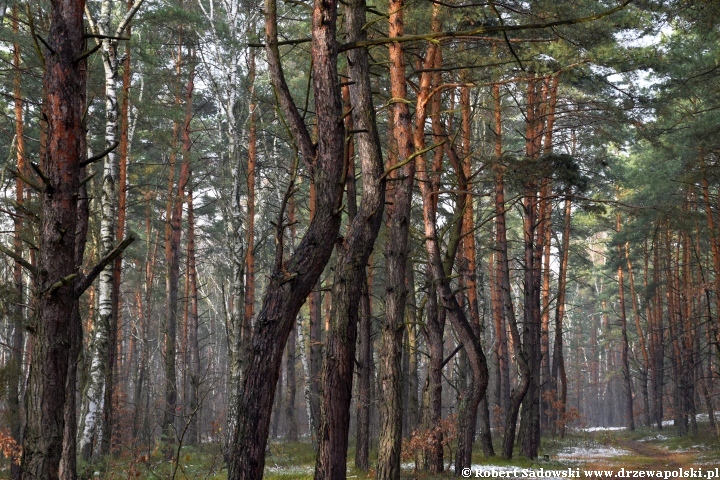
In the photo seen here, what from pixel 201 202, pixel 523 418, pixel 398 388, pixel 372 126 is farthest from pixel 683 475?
pixel 201 202

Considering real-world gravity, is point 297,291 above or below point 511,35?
below

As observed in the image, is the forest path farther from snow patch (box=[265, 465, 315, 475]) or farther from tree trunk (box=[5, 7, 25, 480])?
tree trunk (box=[5, 7, 25, 480])

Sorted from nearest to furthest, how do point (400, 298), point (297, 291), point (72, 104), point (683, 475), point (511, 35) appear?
point (72, 104), point (297, 291), point (400, 298), point (511, 35), point (683, 475)

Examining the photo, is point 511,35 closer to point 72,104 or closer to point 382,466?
point 382,466

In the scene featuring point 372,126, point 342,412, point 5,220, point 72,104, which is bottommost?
point 342,412

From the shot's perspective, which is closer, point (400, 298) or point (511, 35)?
point (400, 298)

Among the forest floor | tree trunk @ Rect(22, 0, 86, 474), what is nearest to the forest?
tree trunk @ Rect(22, 0, 86, 474)

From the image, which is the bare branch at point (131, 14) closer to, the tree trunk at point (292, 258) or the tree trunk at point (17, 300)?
the tree trunk at point (292, 258)

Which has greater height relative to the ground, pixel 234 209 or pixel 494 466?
pixel 234 209

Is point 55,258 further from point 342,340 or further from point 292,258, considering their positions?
point 342,340

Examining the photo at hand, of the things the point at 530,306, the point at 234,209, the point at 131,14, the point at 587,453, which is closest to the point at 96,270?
the point at 131,14

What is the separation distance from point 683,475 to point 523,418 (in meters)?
4.70

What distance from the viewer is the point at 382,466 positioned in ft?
26.9

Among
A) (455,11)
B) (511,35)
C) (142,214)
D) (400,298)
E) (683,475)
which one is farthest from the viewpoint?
(142,214)
